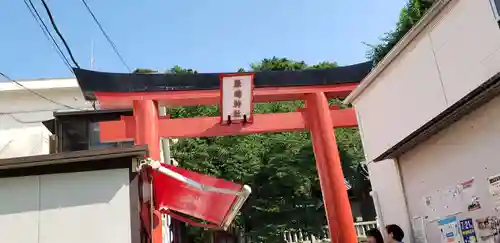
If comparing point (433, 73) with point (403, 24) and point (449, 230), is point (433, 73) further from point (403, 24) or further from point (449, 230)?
point (403, 24)

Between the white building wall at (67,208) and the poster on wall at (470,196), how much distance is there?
4084 mm

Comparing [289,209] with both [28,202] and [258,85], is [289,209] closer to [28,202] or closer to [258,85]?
[258,85]

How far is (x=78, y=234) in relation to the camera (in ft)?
16.1

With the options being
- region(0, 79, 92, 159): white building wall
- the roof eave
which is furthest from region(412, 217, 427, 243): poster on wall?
region(0, 79, 92, 159): white building wall

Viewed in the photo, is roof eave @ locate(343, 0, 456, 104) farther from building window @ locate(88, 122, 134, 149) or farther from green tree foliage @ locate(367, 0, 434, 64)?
green tree foliage @ locate(367, 0, 434, 64)

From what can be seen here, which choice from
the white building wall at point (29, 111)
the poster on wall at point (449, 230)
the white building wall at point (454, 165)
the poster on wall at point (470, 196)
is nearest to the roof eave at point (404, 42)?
the white building wall at point (454, 165)

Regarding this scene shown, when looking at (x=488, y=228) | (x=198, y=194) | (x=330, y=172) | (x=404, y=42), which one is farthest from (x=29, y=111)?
(x=488, y=228)

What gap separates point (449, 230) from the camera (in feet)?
19.8

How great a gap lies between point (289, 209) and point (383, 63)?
433 inches

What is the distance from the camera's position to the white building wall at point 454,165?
208 inches

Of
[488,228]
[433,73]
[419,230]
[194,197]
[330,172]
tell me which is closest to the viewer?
[488,228]

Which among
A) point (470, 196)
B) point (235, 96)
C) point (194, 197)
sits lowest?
point (470, 196)

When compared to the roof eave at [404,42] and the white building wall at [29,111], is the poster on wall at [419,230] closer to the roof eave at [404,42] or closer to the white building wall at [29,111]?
the roof eave at [404,42]

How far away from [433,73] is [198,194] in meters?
3.81
